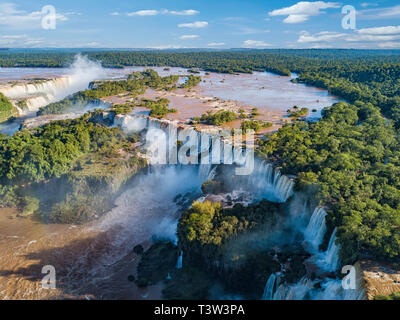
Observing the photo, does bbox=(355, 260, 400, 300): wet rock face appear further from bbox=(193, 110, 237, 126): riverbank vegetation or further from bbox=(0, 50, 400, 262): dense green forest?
bbox=(193, 110, 237, 126): riverbank vegetation

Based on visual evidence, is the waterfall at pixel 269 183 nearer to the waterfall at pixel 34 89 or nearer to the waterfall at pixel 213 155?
the waterfall at pixel 213 155

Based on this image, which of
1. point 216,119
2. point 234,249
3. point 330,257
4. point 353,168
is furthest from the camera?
point 216,119

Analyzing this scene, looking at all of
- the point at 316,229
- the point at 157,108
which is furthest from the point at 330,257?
the point at 157,108

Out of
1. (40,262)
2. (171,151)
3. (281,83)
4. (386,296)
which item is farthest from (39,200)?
(281,83)

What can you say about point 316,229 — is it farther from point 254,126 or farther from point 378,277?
point 254,126

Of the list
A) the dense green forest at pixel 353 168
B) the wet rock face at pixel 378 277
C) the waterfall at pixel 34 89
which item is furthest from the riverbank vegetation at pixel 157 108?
the wet rock face at pixel 378 277

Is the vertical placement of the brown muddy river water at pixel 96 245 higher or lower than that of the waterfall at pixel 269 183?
lower
